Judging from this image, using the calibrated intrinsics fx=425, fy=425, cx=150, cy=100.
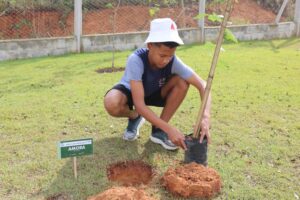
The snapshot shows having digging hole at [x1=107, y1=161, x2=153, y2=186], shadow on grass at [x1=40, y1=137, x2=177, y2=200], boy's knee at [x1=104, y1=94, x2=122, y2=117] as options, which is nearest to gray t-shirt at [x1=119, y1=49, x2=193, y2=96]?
boy's knee at [x1=104, y1=94, x2=122, y2=117]

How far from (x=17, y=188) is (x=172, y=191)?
1.10 metres

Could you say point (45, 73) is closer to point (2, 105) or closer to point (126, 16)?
point (2, 105)

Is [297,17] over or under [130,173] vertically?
over

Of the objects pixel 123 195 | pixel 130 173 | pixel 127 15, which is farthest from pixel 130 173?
pixel 127 15

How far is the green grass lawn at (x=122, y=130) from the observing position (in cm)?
312

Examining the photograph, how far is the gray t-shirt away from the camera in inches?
134

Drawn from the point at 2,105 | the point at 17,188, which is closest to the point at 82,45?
the point at 2,105

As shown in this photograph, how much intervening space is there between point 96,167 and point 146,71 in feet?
2.89

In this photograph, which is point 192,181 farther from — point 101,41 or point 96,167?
point 101,41

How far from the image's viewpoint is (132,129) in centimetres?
392

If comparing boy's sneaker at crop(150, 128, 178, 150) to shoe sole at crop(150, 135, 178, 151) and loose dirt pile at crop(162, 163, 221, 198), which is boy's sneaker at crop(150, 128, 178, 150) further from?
loose dirt pile at crop(162, 163, 221, 198)

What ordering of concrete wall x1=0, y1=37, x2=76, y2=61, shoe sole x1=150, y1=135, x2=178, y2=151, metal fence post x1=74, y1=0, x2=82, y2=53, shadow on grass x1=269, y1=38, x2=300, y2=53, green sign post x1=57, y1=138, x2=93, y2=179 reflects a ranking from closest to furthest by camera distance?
green sign post x1=57, y1=138, x2=93, y2=179, shoe sole x1=150, y1=135, x2=178, y2=151, concrete wall x1=0, y1=37, x2=76, y2=61, metal fence post x1=74, y1=0, x2=82, y2=53, shadow on grass x1=269, y1=38, x2=300, y2=53

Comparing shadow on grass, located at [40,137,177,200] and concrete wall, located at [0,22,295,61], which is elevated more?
concrete wall, located at [0,22,295,61]

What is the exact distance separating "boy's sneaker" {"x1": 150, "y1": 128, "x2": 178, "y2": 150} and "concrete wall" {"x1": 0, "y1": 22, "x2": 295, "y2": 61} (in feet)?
16.8
